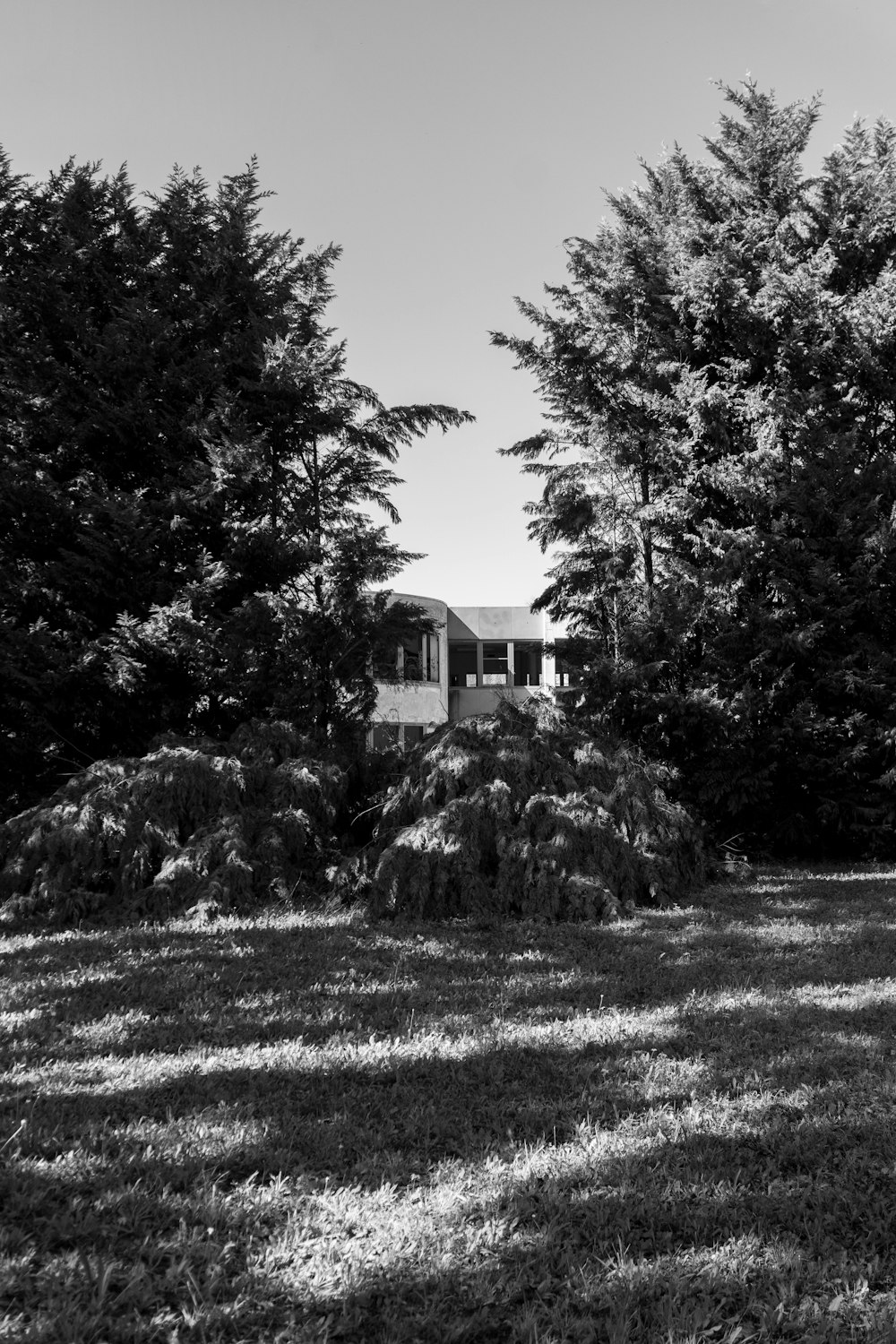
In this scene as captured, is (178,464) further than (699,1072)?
Yes

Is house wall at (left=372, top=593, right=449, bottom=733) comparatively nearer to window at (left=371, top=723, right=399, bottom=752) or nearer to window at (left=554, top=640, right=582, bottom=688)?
window at (left=554, top=640, right=582, bottom=688)

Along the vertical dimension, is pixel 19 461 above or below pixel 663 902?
above

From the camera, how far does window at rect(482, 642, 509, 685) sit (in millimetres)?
33672

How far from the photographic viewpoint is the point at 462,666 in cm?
3541

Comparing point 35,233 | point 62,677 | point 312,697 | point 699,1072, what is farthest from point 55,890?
point 35,233

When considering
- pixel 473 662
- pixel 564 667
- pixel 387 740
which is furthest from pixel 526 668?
pixel 387 740

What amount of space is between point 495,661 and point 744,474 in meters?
21.3

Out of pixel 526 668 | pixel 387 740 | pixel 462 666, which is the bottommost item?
pixel 387 740

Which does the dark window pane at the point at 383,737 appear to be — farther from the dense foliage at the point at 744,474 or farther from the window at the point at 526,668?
the window at the point at 526,668

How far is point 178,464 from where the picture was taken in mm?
11711

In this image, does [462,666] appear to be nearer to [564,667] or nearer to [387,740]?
[564,667]

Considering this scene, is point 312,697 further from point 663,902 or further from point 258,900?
point 663,902

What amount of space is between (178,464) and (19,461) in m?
1.95

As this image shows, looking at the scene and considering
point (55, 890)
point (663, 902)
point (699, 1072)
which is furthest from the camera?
point (663, 902)
